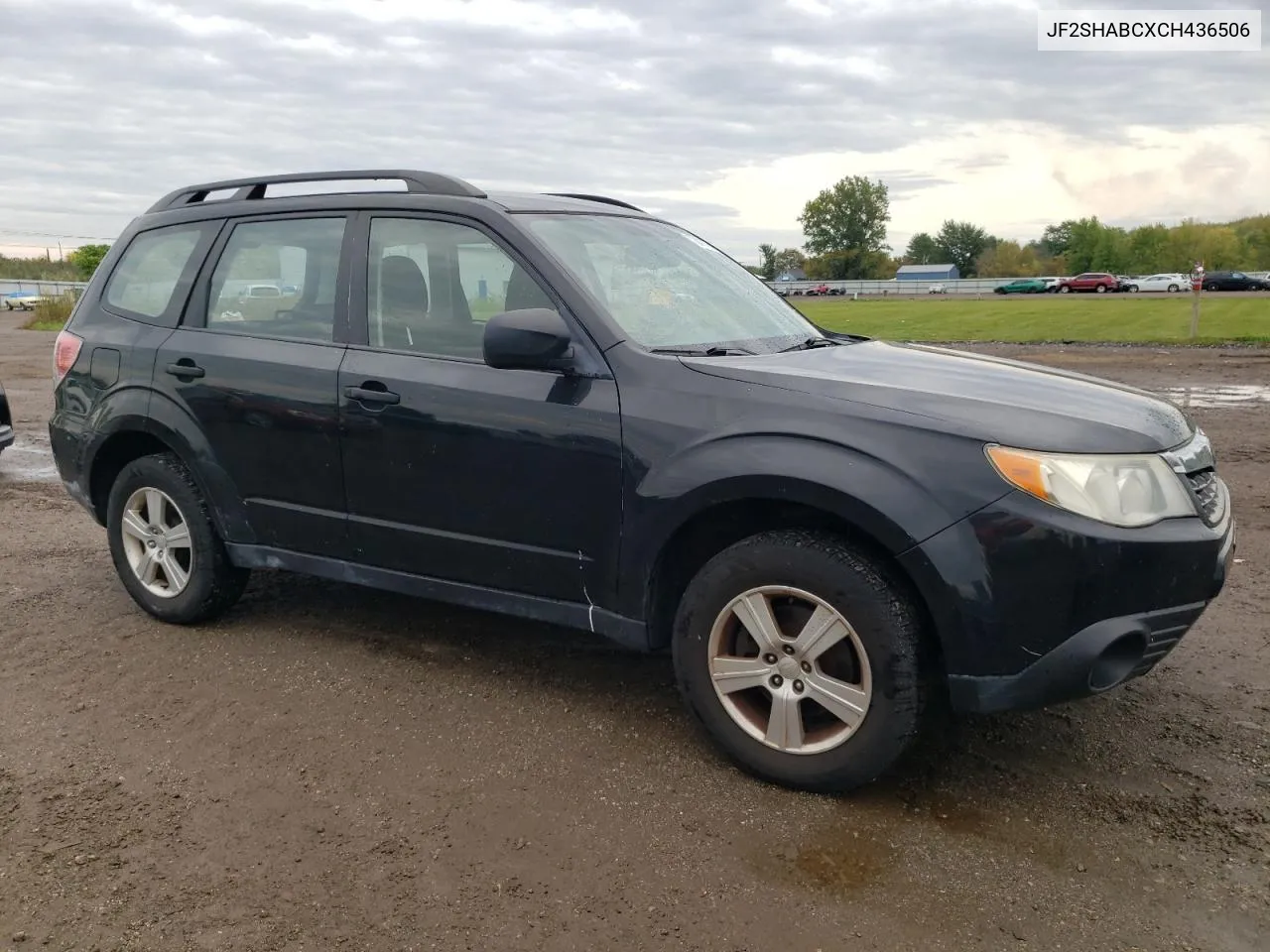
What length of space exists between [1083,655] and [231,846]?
2488 millimetres

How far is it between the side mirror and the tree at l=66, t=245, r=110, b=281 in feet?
239

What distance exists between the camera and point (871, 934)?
281 cm

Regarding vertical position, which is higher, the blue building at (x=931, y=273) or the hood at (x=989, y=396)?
the blue building at (x=931, y=273)

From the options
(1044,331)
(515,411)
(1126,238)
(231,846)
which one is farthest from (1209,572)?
(1126,238)

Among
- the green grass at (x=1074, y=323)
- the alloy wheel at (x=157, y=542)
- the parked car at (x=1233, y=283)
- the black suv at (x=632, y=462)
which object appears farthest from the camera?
the parked car at (x=1233, y=283)

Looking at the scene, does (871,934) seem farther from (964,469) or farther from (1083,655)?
(964,469)

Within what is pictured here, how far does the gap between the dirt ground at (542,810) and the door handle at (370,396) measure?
114cm

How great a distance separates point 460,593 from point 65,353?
260cm

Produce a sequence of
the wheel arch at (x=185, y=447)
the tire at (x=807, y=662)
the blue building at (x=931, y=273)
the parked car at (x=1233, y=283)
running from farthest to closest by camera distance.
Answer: the blue building at (x=931, y=273), the parked car at (x=1233, y=283), the wheel arch at (x=185, y=447), the tire at (x=807, y=662)

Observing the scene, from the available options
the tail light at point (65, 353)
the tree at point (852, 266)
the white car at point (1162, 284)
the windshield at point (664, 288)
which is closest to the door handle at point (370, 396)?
the windshield at point (664, 288)

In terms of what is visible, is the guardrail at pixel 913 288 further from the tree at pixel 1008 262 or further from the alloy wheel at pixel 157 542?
the alloy wheel at pixel 157 542

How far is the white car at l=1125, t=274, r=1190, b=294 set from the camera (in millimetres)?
70713

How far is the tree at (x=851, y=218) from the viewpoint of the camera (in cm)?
13038

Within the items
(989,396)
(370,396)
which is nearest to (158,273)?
(370,396)
